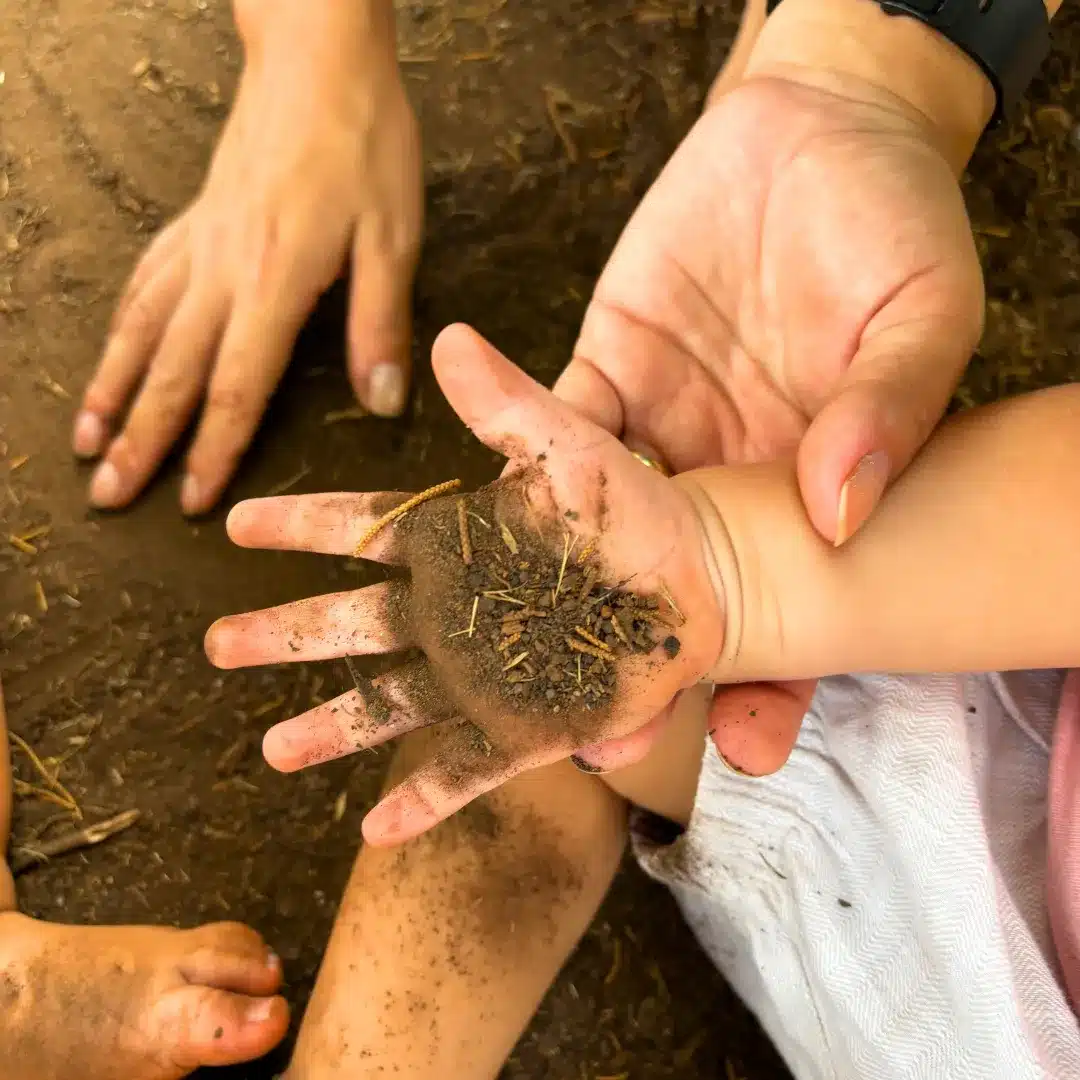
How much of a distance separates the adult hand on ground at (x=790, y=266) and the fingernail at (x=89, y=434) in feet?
2.64

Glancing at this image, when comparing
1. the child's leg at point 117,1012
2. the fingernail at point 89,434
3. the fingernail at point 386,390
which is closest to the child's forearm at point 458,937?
the child's leg at point 117,1012

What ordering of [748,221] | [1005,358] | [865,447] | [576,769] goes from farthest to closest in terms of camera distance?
[1005,358] → [576,769] → [748,221] → [865,447]

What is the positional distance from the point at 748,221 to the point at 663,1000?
1.08 metres

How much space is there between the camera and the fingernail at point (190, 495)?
1520 millimetres

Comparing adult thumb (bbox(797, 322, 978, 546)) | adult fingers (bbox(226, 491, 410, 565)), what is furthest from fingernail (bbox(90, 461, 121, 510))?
adult thumb (bbox(797, 322, 978, 546))

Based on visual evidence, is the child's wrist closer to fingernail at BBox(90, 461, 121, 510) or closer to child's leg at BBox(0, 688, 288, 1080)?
child's leg at BBox(0, 688, 288, 1080)

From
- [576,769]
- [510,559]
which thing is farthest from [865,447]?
[576,769]

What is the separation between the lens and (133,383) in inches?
60.9

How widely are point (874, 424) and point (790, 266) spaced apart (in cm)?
33

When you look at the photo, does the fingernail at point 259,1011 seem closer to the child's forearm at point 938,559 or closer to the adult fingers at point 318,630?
the adult fingers at point 318,630

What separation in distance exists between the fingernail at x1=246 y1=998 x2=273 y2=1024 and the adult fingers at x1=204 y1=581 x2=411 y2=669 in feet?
1.73

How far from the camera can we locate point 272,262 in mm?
1483

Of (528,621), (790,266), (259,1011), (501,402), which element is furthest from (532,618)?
(259,1011)

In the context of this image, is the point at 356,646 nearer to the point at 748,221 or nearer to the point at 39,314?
the point at 748,221
